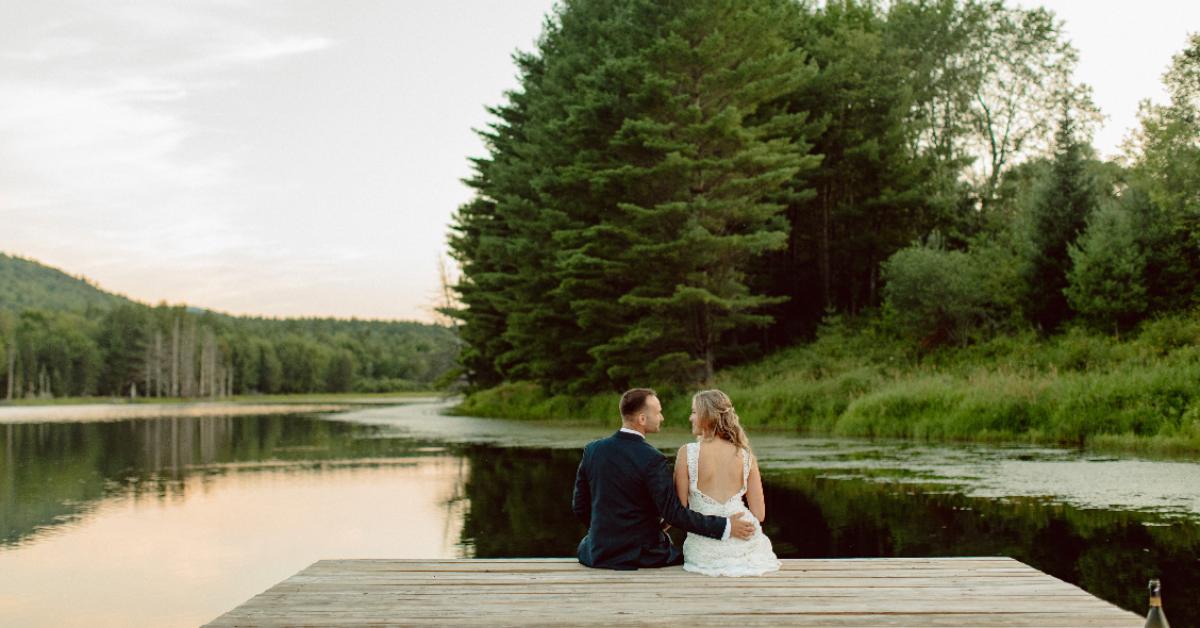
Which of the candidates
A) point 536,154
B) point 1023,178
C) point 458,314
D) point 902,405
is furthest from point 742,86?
point 458,314

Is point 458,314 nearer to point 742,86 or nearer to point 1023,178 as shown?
point 742,86

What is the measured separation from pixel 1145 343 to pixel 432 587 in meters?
23.7

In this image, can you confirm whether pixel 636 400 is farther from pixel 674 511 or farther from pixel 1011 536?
pixel 1011 536

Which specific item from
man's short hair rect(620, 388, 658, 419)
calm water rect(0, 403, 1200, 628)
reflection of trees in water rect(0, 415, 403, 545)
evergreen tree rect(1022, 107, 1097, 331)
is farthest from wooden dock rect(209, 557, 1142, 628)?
evergreen tree rect(1022, 107, 1097, 331)

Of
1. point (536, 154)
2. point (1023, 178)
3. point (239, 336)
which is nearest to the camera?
point (536, 154)

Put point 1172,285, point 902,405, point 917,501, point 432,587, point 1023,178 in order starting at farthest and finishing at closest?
point 1023,178 → point 1172,285 → point 902,405 → point 917,501 → point 432,587

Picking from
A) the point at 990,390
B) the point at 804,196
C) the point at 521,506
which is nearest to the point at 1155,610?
the point at 521,506

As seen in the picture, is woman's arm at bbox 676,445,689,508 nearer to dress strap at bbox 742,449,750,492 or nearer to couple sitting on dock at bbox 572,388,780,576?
couple sitting on dock at bbox 572,388,780,576

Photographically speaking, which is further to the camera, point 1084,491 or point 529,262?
point 529,262

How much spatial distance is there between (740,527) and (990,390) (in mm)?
18834

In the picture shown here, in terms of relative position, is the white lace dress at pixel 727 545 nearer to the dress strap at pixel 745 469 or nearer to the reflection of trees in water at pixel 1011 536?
the dress strap at pixel 745 469

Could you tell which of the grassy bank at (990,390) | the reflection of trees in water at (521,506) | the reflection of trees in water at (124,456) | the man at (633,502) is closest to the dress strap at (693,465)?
the man at (633,502)

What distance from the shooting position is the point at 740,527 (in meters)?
6.65

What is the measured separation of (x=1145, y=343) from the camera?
25.8m
